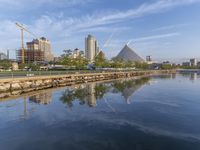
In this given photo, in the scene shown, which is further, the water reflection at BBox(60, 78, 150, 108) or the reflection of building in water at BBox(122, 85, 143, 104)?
the reflection of building in water at BBox(122, 85, 143, 104)

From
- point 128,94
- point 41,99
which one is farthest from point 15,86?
point 128,94

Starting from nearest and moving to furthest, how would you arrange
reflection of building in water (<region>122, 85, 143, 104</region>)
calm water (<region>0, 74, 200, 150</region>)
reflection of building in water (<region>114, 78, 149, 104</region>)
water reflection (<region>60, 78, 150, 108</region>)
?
calm water (<region>0, 74, 200, 150</region>) < water reflection (<region>60, 78, 150, 108</region>) < reflection of building in water (<region>122, 85, 143, 104</region>) < reflection of building in water (<region>114, 78, 149, 104</region>)

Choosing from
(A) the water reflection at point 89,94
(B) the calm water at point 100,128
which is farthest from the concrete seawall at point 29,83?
(B) the calm water at point 100,128

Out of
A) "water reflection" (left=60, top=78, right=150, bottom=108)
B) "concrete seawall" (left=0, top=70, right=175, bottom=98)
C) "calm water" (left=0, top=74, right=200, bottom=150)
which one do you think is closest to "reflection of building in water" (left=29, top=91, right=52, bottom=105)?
"water reflection" (left=60, top=78, right=150, bottom=108)

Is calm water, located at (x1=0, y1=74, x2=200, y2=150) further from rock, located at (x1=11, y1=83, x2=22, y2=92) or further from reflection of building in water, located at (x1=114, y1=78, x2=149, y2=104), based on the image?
rock, located at (x1=11, y1=83, x2=22, y2=92)

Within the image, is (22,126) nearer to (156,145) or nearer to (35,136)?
(35,136)

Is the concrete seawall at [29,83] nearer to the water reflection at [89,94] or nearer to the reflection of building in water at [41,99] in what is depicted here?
the reflection of building in water at [41,99]

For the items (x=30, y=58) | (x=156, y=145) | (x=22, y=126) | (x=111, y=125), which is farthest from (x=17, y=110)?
(x=30, y=58)

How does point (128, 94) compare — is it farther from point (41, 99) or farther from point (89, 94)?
point (41, 99)

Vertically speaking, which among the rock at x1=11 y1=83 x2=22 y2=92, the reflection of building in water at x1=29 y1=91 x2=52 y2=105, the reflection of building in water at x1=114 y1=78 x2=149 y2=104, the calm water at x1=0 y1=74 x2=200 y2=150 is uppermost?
the rock at x1=11 y1=83 x2=22 y2=92

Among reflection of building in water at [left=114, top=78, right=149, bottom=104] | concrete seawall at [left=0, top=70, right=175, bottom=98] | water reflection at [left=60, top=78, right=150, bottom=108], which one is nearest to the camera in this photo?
water reflection at [left=60, top=78, right=150, bottom=108]

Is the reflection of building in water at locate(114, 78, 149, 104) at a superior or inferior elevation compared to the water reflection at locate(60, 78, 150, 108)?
inferior

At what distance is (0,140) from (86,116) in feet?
23.4

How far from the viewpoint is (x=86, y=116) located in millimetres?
17203
